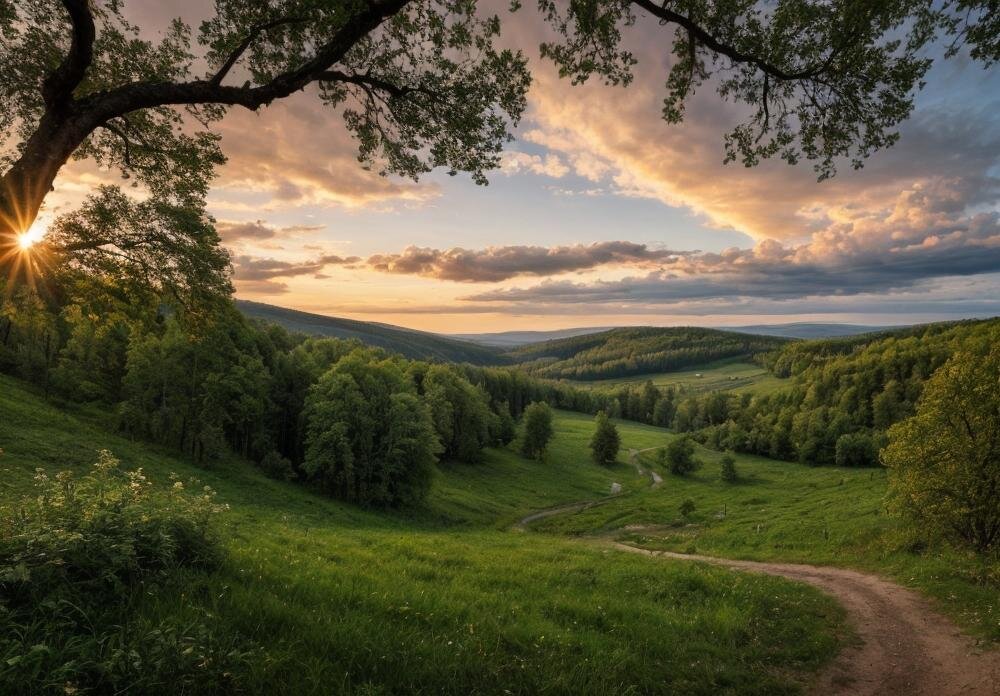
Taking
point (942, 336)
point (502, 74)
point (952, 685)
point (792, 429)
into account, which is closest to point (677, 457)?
point (792, 429)

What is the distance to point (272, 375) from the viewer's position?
6331cm

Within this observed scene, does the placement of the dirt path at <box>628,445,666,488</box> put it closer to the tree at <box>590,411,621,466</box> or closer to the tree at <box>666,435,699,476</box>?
the tree at <box>666,435,699,476</box>

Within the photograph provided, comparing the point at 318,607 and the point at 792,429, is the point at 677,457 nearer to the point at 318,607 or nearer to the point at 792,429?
the point at 792,429

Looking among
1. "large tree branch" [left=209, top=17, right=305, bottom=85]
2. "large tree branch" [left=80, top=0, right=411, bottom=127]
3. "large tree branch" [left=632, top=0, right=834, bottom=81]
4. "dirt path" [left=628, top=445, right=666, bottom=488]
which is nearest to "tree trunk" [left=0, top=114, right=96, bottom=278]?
"large tree branch" [left=80, top=0, right=411, bottom=127]

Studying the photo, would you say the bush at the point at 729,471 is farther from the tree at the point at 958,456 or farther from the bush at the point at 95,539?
the bush at the point at 95,539

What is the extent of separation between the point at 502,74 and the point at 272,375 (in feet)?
202

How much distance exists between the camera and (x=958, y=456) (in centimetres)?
2134

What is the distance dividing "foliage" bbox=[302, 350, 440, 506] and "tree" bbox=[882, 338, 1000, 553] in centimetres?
4294

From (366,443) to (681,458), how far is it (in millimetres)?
71761

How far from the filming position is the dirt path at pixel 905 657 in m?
10.5

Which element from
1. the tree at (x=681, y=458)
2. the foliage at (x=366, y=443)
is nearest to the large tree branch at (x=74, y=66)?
the foliage at (x=366, y=443)

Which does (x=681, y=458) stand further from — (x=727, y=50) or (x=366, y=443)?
(x=727, y=50)

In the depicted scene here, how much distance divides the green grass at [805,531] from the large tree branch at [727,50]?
1602 centimetres

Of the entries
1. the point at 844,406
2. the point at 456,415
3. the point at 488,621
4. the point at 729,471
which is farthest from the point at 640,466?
the point at 488,621
